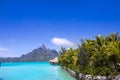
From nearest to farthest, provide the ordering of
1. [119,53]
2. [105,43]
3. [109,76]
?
[109,76] < [119,53] < [105,43]

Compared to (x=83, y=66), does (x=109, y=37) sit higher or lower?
higher

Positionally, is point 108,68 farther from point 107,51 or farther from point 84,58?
point 84,58

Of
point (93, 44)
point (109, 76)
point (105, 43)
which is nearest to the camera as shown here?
point (109, 76)

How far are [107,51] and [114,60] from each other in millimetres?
1329

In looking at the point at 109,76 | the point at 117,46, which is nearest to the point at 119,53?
the point at 117,46

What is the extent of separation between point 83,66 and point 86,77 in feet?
10.9

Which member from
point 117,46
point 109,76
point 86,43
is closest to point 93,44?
point 86,43

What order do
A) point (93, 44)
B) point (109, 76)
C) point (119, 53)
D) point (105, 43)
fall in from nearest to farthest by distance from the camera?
point (109, 76)
point (119, 53)
point (105, 43)
point (93, 44)

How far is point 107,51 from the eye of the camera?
22.2 m

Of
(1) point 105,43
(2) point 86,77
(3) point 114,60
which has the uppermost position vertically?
(1) point 105,43

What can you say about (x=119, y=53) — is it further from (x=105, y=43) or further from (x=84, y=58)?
(x=84, y=58)

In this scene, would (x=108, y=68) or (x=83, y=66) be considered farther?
(x=83, y=66)

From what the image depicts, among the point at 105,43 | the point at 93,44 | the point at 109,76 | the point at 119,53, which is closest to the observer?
the point at 109,76

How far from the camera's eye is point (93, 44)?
90.9 ft
